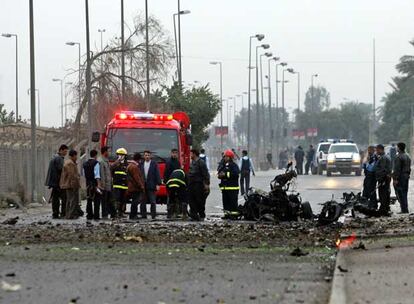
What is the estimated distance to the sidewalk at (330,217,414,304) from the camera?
36.3 feet

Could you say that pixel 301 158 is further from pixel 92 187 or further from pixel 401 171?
pixel 92 187

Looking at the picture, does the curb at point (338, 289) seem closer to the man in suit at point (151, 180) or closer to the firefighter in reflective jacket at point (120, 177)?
the man in suit at point (151, 180)

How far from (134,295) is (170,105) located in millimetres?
51606

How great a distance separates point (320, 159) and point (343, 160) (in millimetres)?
3855

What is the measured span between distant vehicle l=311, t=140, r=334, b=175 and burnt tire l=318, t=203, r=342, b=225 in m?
41.4

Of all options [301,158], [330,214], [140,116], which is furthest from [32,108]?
[301,158]

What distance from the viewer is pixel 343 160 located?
62062mm

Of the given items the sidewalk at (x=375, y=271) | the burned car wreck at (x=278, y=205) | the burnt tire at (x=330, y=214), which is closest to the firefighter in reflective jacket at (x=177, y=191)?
the burned car wreck at (x=278, y=205)

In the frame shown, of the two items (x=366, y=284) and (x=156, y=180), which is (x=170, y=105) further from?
(x=366, y=284)

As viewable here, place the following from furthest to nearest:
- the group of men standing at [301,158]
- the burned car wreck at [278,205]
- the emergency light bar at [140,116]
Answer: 1. the group of men standing at [301,158]
2. the emergency light bar at [140,116]
3. the burned car wreck at [278,205]

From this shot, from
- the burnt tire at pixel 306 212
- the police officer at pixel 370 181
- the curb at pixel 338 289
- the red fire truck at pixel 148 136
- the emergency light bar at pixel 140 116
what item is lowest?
the burnt tire at pixel 306 212

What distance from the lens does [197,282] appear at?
12.4 m

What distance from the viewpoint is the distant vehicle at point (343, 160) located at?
6197cm

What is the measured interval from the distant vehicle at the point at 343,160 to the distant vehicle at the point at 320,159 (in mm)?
1365
